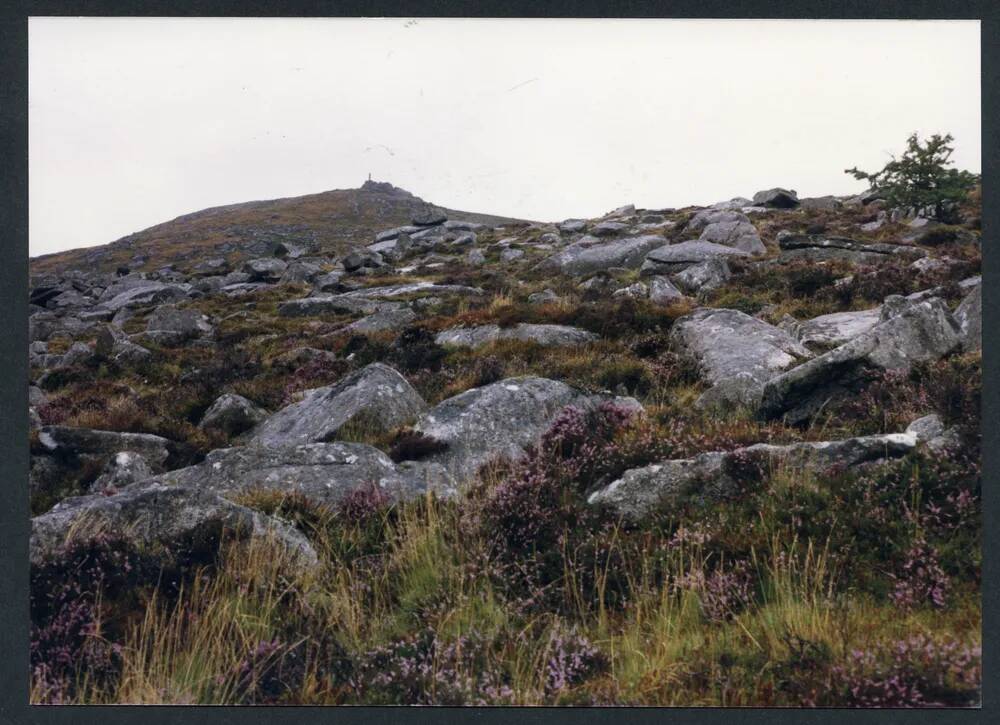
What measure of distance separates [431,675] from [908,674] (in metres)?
2.90

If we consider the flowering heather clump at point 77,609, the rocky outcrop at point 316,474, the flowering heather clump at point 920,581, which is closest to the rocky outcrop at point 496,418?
the rocky outcrop at point 316,474

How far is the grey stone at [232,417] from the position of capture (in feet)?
32.8

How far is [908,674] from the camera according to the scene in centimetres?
378

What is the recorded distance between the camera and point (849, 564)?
435cm

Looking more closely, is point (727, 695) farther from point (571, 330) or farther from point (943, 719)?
point (571, 330)

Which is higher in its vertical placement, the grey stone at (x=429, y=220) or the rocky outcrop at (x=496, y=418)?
the grey stone at (x=429, y=220)

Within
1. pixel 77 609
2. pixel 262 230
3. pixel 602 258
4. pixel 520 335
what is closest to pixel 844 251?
pixel 602 258

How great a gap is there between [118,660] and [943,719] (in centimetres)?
545

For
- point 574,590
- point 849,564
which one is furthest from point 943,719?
point 574,590

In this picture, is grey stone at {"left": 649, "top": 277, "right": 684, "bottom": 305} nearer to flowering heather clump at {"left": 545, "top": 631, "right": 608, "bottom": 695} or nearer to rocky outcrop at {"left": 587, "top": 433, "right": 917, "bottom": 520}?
rocky outcrop at {"left": 587, "top": 433, "right": 917, "bottom": 520}

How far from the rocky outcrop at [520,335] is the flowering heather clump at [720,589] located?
7.62m

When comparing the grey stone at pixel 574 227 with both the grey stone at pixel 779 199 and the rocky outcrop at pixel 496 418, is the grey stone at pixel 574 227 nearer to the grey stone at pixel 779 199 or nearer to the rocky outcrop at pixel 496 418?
the grey stone at pixel 779 199

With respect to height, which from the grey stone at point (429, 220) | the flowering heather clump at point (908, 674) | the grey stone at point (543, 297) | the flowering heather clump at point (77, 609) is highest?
the grey stone at point (429, 220)

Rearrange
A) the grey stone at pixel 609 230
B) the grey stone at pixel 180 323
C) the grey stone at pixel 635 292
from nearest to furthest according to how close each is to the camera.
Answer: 1. the grey stone at pixel 635 292
2. the grey stone at pixel 180 323
3. the grey stone at pixel 609 230
